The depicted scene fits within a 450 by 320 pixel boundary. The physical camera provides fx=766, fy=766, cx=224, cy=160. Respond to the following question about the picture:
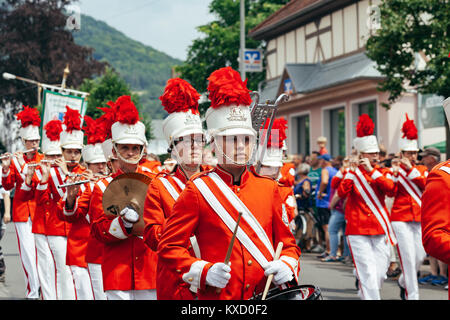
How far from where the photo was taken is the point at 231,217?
13.4 ft

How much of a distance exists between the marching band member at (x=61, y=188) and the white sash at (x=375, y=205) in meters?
3.56

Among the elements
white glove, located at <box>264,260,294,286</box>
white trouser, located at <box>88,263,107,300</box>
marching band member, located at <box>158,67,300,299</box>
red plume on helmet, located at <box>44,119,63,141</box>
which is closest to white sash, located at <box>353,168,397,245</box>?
red plume on helmet, located at <box>44,119,63,141</box>

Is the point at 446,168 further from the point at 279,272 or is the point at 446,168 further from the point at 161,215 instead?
the point at 161,215

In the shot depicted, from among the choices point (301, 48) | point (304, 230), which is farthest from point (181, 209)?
point (301, 48)

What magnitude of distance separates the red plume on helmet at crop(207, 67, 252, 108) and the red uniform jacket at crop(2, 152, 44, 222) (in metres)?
7.23

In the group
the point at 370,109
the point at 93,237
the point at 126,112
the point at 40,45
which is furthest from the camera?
the point at 40,45

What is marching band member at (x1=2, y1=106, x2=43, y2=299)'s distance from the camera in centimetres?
1093

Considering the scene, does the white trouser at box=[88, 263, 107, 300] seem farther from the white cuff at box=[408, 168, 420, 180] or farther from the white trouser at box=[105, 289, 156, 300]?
the white cuff at box=[408, 168, 420, 180]

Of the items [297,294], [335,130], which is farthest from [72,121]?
[335,130]

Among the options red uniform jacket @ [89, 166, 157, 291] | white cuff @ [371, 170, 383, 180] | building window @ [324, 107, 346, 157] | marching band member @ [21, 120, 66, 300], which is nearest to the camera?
red uniform jacket @ [89, 166, 157, 291]

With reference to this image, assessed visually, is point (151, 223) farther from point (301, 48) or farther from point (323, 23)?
point (301, 48)

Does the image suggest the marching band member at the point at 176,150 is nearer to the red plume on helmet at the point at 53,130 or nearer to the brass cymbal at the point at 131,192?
the brass cymbal at the point at 131,192

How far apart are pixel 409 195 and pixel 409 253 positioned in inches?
31.2
